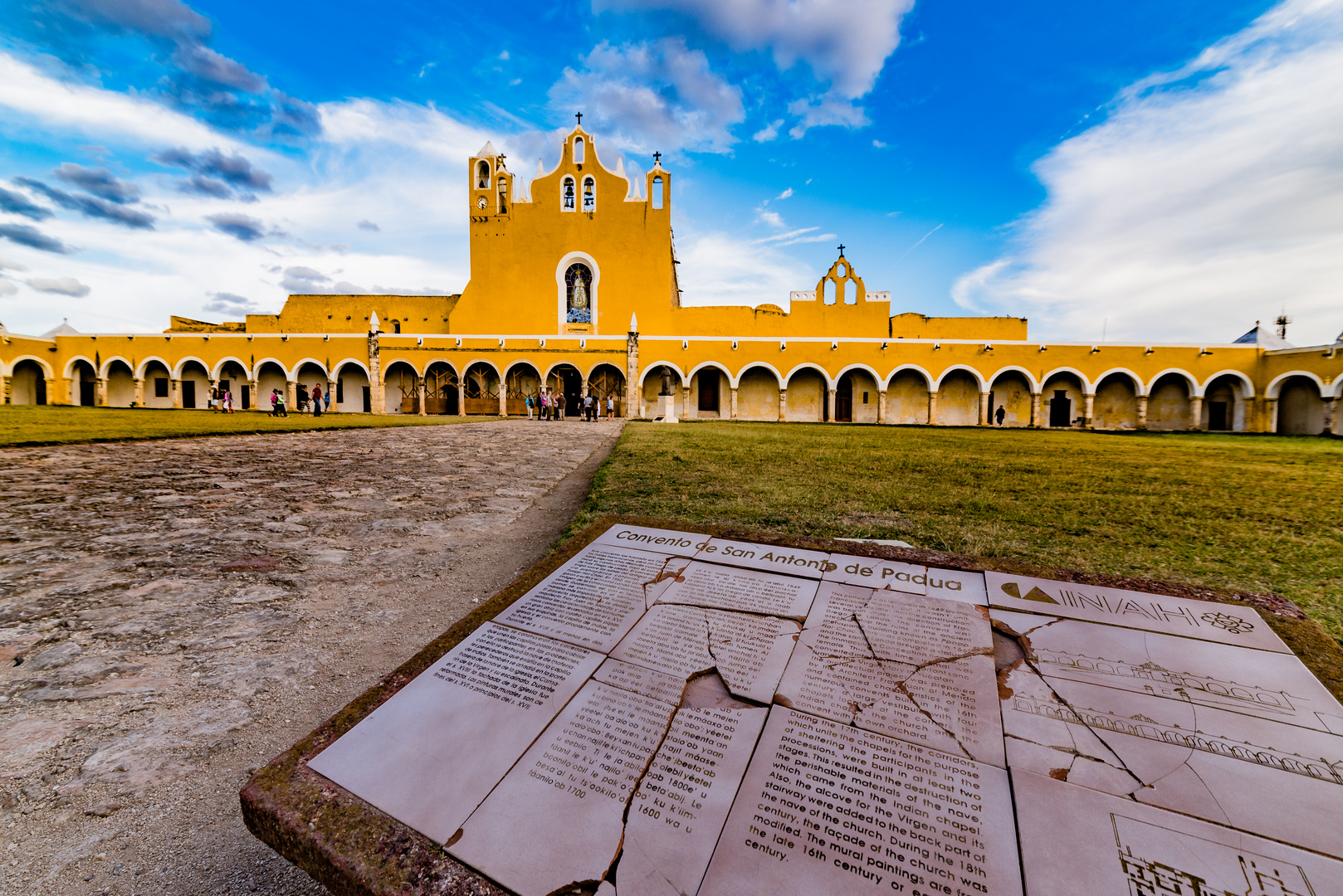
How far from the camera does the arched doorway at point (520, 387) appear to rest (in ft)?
88.3

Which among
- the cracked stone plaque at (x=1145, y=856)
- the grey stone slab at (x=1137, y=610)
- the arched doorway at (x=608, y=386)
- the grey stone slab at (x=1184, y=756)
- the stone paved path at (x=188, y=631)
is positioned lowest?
the stone paved path at (x=188, y=631)

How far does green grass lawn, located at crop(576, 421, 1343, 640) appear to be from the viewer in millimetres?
3283

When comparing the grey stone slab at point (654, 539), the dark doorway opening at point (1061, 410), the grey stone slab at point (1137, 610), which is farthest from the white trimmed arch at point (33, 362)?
the dark doorway opening at point (1061, 410)

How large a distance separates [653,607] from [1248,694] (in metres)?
1.65

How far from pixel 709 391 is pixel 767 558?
2569 cm

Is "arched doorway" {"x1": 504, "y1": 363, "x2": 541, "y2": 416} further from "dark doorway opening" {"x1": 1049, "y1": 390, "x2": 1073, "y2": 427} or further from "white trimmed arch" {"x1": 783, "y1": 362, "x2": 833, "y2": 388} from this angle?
"dark doorway opening" {"x1": 1049, "y1": 390, "x2": 1073, "y2": 427}

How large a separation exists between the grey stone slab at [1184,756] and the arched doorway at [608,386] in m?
25.7

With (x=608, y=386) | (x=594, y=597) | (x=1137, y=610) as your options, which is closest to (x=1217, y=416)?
(x=608, y=386)

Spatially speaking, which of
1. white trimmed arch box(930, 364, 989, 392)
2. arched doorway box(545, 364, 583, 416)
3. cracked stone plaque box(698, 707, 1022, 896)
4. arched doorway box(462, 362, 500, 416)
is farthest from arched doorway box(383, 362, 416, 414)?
cracked stone plaque box(698, 707, 1022, 896)

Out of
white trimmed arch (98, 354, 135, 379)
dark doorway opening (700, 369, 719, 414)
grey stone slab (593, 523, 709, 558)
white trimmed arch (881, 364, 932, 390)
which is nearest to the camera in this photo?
grey stone slab (593, 523, 709, 558)

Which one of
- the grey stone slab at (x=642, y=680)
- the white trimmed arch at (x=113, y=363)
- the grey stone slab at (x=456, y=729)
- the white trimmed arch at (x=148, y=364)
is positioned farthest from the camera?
the white trimmed arch at (x=113, y=363)

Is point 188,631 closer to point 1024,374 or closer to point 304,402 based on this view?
point 304,402

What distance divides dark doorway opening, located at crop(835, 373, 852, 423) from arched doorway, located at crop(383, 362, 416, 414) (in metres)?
21.4

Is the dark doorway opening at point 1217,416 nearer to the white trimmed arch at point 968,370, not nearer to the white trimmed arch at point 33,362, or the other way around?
the white trimmed arch at point 968,370
